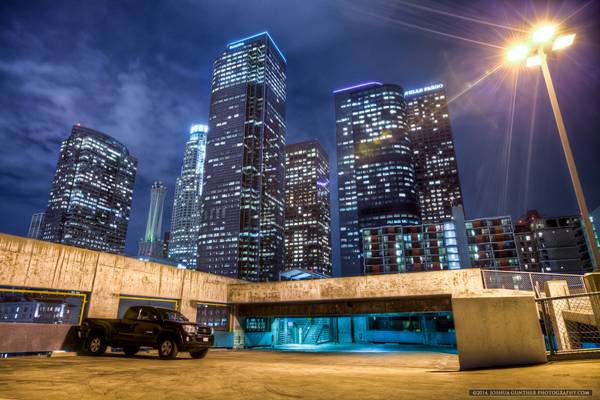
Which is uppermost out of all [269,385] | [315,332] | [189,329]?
[189,329]

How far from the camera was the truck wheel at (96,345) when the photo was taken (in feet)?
45.8

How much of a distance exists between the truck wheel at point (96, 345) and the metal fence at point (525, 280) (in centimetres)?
1952

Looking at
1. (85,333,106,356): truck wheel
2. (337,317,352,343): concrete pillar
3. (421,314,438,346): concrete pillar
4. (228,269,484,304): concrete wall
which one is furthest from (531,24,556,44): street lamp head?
(421,314,438,346): concrete pillar

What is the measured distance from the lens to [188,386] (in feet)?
21.2

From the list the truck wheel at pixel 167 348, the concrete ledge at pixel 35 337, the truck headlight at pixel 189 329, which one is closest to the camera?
the truck wheel at pixel 167 348

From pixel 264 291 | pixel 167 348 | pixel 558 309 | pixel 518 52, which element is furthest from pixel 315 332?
pixel 518 52

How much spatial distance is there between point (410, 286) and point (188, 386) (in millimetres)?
18405

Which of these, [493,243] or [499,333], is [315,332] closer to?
[499,333]

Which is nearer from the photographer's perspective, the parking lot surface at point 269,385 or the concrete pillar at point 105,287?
the parking lot surface at point 269,385

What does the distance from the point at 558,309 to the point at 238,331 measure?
2189 cm

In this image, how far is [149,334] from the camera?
13.1 m

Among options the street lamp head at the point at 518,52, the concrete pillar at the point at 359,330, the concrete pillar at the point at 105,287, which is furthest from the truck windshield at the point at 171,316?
the concrete pillar at the point at 359,330

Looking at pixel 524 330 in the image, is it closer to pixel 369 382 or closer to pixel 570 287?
pixel 369 382

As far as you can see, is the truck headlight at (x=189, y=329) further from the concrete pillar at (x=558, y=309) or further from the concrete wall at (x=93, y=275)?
the concrete pillar at (x=558, y=309)
